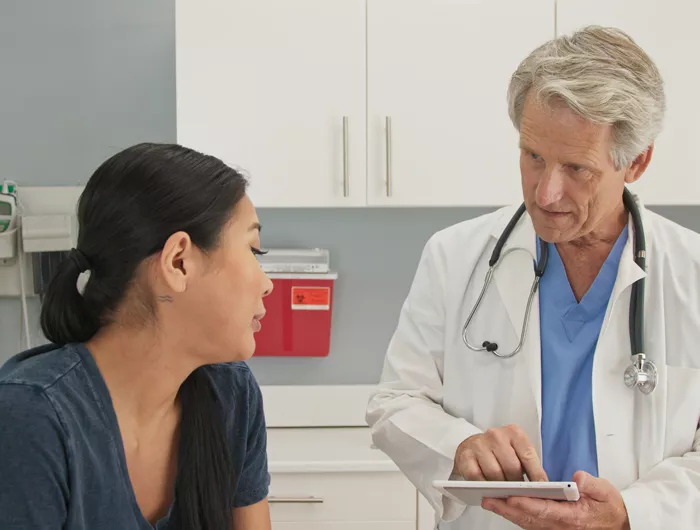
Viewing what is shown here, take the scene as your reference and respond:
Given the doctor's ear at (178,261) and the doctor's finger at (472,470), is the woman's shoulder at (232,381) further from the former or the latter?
the doctor's finger at (472,470)

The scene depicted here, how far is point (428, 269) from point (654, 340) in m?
0.43

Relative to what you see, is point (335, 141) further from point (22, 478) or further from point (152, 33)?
point (22, 478)

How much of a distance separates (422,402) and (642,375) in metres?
0.38

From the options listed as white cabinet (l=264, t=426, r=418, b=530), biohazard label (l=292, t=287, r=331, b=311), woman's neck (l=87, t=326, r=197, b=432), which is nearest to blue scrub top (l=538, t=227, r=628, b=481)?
woman's neck (l=87, t=326, r=197, b=432)

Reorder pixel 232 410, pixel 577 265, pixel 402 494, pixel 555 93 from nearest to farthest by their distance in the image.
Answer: pixel 555 93, pixel 232 410, pixel 577 265, pixel 402 494

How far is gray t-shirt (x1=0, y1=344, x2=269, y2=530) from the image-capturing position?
1055mm

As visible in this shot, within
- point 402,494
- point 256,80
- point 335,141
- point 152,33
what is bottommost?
point 402,494

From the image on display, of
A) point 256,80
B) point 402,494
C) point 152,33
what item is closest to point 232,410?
point 402,494

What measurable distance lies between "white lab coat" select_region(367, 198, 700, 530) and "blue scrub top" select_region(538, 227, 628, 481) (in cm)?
3

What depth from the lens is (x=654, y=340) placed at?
138 centimetres

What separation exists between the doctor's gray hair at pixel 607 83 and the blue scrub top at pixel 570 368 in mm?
237

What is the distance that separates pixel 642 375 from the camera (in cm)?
133

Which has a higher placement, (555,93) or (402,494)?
(555,93)

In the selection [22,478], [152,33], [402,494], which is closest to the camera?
[22,478]
